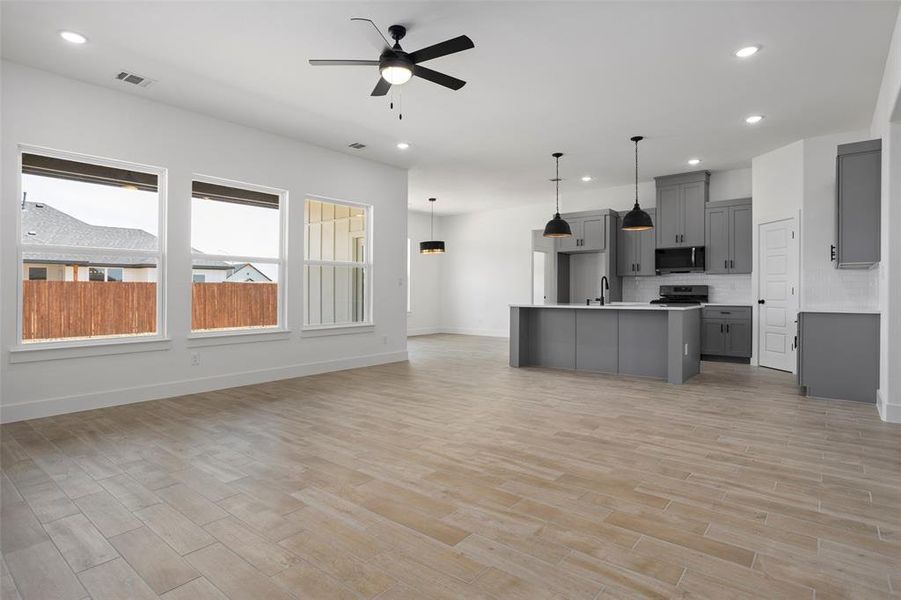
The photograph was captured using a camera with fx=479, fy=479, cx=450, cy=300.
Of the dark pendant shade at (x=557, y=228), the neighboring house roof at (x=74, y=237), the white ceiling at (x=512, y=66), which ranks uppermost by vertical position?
the white ceiling at (x=512, y=66)

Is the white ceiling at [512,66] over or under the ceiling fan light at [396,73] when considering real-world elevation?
over

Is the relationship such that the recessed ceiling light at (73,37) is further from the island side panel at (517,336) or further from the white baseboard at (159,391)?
the island side panel at (517,336)

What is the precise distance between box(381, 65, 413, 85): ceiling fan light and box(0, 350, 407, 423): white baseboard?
3.87 m

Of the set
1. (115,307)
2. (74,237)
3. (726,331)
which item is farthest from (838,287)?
(74,237)

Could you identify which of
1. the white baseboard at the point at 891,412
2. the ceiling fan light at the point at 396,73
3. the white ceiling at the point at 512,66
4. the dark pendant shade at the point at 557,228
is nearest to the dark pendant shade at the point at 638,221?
the dark pendant shade at the point at 557,228

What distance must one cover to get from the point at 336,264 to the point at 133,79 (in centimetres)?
318

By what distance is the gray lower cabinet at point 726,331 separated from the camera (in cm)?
725

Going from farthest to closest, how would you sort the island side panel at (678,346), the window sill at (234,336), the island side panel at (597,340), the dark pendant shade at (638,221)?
the dark pendant shade at (638,221), the island side panel at (597,340), the island side panel at (678,346), the window sill at (234,336)

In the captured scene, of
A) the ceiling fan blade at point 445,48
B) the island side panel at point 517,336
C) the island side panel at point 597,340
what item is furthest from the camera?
the island side panel at point 517,336

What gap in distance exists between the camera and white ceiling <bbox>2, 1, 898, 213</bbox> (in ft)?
11.4

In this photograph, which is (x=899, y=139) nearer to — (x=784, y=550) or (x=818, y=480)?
(x=818, y=480)

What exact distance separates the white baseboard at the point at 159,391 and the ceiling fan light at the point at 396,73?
3872mm

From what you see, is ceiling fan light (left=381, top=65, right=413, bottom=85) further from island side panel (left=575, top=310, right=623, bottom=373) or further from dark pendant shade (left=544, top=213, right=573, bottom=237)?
island side panel (left=575, top=310, right=623, bottom=373)

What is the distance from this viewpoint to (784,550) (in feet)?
6.70
